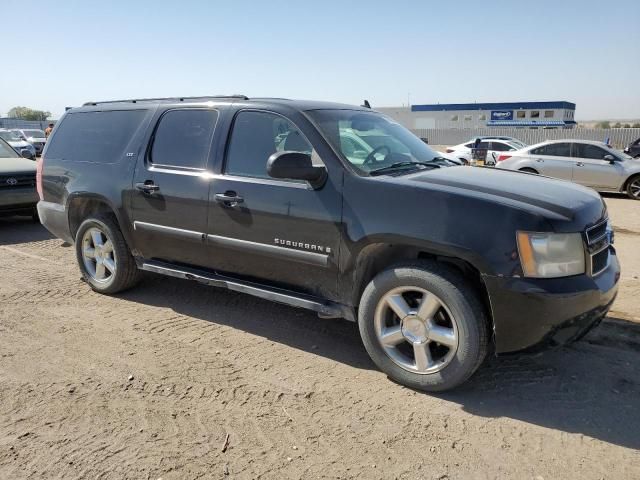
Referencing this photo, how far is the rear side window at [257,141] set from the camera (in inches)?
157

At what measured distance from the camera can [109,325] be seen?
15.0ft

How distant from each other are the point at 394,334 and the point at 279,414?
2.97ft

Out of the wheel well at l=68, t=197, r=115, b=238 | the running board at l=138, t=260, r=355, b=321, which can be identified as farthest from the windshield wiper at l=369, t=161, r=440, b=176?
the wheel well at l=68, t=197, r=115, b=238

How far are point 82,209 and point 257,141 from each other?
7.77ft

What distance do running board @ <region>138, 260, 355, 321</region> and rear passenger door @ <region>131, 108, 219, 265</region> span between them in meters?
0.09

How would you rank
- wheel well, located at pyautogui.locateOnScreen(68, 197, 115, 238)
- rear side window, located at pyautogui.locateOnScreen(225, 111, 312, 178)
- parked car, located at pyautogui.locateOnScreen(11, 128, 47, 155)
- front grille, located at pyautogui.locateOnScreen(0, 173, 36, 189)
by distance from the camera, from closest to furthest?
rear side window, located at pyautogui.locateOnScreen(225, 111, 312, 178)
wheel well, located at pyautogui.locateOnScreen(68, 197, 115, 238)
front grille, located at pyautogui.locateOnScreen(0, 173, 36, 189)
parked car, located at pyautogui.locateOnScreen(11, 128, 47, 155)

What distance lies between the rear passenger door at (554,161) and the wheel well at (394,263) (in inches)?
434

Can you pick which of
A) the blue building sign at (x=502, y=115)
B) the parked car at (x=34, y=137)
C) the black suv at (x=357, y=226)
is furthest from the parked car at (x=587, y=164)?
the blue building sign at (x=502, y=115)

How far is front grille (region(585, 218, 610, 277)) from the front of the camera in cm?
317

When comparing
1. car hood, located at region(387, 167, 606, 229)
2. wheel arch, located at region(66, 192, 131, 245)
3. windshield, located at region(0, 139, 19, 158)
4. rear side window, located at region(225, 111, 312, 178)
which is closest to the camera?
car hood, located at region(387, 167, 606, 229)

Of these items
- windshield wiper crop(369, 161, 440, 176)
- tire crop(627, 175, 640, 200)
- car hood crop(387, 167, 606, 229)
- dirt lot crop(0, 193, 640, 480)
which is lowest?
dirt lot crop(0, 193, 640, 480)

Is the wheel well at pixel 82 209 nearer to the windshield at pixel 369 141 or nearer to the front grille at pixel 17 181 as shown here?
the windshield at pixel 369 141

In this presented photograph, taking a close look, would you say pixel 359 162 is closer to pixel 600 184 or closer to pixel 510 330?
pixel 510 330

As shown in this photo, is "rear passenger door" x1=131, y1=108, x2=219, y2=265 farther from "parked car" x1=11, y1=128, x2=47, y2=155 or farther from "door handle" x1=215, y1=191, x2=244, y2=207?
"parked car" x1=11, y1=128, x2=47, y2=155
